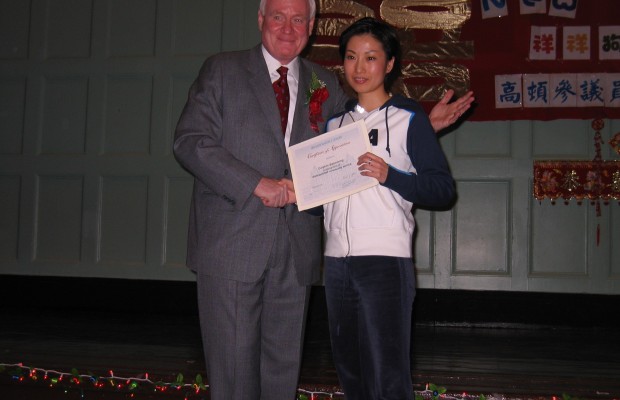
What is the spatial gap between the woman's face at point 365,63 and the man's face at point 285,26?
15cm

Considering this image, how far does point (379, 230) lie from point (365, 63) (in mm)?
437

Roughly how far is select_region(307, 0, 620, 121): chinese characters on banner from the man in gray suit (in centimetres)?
247

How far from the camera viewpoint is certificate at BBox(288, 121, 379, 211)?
5.09 ft

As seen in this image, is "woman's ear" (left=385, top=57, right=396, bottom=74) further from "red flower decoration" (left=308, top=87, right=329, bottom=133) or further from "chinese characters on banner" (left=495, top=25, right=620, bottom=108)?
"chinese characters on banner" (left=495, top=25, right=620, bottom=108)

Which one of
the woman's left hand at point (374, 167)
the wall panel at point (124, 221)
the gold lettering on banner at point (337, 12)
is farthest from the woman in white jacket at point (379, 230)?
the wall panel at point (124, 221)

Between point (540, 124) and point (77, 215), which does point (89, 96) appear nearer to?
point (77, 215)

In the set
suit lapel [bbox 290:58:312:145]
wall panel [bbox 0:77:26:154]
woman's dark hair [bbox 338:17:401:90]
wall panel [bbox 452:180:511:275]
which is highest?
wall panel [bbox 0:77:26:154]

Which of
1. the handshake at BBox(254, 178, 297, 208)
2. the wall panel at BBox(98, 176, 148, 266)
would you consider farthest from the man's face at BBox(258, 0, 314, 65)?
the wall panel at BBox(98, 176, 148, 266)

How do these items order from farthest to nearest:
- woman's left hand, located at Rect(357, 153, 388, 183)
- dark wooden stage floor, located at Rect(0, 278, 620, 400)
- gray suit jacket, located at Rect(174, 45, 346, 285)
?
dark wooden stage floor, located at Rect(0, 278, 620, 400)
gray suit jacket, located at Rect(174, 45, 346, 285)
woman's left hand, located at Rect(357, 153, 388, 183)

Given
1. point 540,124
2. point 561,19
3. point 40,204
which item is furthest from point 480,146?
point 40,204

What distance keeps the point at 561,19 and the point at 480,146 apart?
0.93 meters

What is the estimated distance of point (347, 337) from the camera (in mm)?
1582

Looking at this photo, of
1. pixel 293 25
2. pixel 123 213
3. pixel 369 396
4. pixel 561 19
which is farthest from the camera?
pixel 123 213

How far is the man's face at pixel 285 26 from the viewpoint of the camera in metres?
1.69
